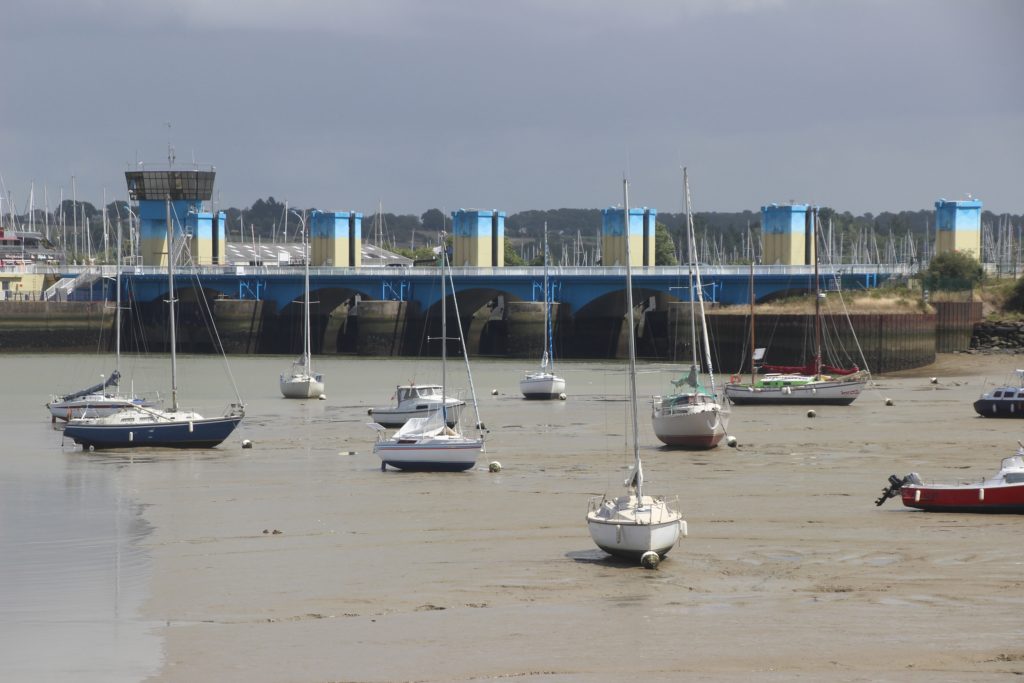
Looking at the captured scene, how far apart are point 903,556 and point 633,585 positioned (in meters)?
5.24

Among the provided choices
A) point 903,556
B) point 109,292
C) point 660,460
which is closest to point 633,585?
point 903,556

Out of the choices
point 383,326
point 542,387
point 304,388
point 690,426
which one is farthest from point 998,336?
point 690,426

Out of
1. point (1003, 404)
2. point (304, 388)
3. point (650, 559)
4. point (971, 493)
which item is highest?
point (971, 493)

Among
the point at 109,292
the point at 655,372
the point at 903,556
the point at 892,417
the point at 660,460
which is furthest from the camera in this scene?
the point at 109,292

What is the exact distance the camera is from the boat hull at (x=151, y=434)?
46.6 m

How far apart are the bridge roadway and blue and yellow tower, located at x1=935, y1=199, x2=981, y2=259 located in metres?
3.45

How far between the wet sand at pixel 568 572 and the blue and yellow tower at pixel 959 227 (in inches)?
2456

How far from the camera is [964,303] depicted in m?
86.4

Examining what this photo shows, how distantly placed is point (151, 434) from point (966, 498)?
26.0 m

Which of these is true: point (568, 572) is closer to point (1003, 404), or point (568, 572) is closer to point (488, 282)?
point (1003, 404)

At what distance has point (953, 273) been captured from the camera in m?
94.2

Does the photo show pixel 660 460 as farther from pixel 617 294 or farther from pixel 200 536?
pixel 617 294

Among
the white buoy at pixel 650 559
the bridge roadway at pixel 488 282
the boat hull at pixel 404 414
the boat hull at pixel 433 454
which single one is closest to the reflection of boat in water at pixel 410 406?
the boat hull at pixel 404 414

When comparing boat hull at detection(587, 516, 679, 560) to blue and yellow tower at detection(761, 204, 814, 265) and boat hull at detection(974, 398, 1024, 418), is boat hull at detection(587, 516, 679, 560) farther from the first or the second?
blue and yellow tower at detection(761, 204, 814, 265)
